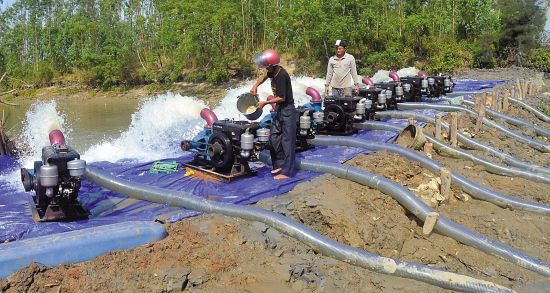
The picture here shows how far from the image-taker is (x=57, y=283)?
3.19m

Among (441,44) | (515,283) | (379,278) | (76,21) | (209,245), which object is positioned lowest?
(515,283)

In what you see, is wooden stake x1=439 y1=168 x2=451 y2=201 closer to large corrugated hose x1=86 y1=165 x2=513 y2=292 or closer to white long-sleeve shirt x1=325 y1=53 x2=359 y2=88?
large corrugated hose x1=86 y1=165 x2=513 y2=292

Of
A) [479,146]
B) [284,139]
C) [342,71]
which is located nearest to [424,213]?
[284,139]

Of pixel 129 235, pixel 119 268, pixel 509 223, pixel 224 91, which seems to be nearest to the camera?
pixel 119 268

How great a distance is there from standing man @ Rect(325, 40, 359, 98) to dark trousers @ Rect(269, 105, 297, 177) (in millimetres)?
2843

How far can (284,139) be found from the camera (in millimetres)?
5578

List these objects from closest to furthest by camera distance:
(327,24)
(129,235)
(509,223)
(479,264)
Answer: (129,235), (479,264), (509,223), (327,24)

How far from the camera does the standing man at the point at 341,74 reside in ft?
27.4

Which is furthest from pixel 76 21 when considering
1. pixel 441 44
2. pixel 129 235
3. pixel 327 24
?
pixel 129 235

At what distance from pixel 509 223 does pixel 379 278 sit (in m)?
2.37

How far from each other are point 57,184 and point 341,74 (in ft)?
18.5

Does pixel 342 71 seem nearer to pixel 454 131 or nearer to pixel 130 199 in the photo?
pixel 454 131

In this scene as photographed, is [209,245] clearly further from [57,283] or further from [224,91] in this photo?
[224,91]

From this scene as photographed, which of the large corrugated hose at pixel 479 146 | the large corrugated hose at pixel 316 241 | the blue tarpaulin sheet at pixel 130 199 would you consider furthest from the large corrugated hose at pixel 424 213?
the large corrugated hose at pixel 479 146
